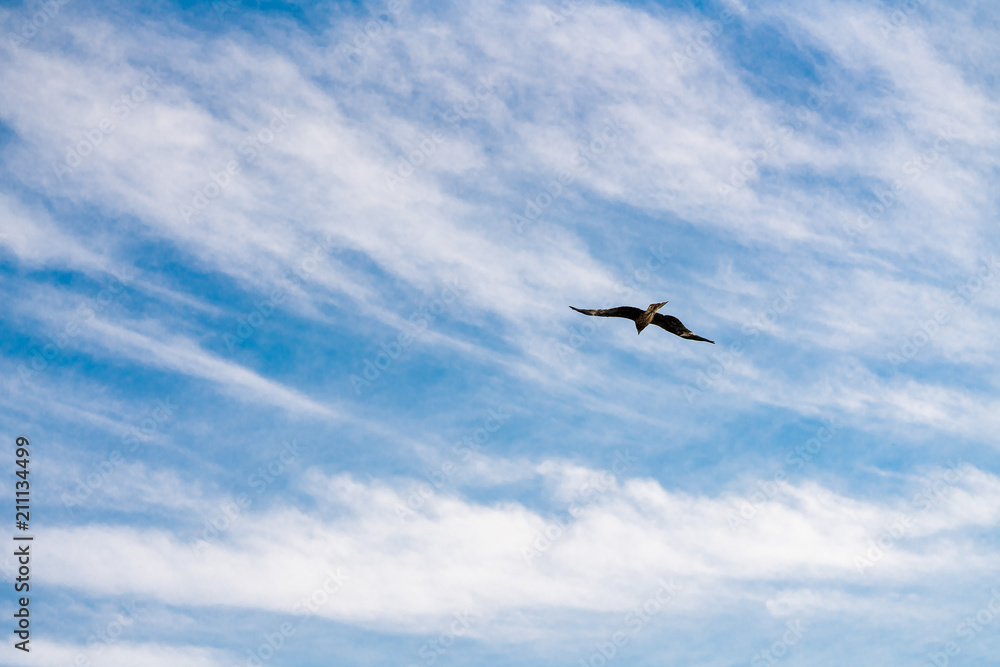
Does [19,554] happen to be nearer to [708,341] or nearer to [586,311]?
[586,311]

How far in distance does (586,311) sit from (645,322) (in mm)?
2271

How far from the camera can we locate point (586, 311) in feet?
119

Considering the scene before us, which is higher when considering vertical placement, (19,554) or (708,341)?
(708,341)

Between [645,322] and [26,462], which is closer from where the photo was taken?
[645,322]

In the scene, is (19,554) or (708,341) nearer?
(708,341)

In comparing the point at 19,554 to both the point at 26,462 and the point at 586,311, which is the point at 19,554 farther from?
the point at 586,311

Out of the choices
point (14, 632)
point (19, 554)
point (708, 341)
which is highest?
point (708, 341)

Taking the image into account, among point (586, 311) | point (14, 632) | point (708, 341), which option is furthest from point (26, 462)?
point (708, 341)

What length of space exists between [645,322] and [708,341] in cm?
262

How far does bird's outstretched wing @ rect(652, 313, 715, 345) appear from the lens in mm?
36250

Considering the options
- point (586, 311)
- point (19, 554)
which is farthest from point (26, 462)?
point (586, 311)

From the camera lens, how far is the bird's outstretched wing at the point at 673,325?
1427 inches

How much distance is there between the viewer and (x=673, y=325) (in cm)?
3666

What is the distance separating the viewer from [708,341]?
3469 cm
